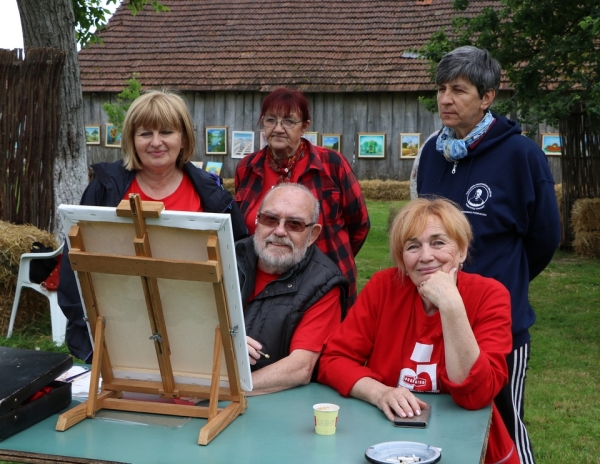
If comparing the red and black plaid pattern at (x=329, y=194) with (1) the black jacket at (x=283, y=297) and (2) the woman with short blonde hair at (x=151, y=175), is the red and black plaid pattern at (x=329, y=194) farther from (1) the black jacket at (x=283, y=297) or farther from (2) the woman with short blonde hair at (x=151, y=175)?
(1) the black jacket at (x=283, y=297)

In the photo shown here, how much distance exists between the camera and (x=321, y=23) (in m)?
21.1

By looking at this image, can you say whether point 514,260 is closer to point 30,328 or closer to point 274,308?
Result: point 274,308

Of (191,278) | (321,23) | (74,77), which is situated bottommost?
(191,278)

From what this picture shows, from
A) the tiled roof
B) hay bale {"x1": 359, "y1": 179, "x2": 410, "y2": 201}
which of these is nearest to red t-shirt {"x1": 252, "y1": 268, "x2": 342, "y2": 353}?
the tiled roof

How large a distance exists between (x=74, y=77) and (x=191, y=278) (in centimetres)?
571

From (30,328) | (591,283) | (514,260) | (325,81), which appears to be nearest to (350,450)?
(514,260)

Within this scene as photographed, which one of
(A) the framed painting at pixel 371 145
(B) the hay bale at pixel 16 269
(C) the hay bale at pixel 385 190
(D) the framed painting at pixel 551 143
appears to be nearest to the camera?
(B) the hay bale at pixel 16 269

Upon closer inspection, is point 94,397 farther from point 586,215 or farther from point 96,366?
point 586,215

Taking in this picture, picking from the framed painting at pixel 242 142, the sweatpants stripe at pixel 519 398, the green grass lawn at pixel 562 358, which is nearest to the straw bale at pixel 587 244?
the green grass lawn at pixel 562 358

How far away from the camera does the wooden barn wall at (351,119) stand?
18984 mm

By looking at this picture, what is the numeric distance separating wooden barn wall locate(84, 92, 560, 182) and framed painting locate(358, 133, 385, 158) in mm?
98

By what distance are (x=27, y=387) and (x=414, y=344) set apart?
121 cm

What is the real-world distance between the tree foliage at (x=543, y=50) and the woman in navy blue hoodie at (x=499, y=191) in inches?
195

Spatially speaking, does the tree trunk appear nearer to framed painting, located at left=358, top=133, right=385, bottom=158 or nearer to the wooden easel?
the wooden easel
